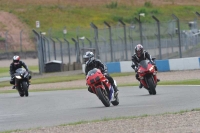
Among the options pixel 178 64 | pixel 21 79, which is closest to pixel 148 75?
pixel 21 79

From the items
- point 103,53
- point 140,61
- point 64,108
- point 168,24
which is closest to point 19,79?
point 140,61

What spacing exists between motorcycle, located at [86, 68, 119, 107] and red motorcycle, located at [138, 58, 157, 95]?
309cm

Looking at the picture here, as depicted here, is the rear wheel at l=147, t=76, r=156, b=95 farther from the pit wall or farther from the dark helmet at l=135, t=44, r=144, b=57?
the pit wall

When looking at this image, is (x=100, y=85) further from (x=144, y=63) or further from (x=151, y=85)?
(x=144, y=63)

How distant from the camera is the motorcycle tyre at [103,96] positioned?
16859 millimetres

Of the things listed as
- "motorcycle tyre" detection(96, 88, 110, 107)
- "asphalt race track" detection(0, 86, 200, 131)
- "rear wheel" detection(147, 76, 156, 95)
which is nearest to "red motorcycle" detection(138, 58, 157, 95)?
"rear wheel" detection(147, 76, 156, 95)

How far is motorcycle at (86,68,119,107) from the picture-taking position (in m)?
16.9

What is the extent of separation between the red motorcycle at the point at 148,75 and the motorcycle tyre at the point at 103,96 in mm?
3268

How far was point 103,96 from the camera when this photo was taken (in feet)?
55.4

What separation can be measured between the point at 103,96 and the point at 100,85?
269 millimetres

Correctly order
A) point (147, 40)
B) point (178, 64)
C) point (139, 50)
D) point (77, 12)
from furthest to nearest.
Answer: point (77, 12)
point (147, 40)
point (178, 64)
point (139, 50)

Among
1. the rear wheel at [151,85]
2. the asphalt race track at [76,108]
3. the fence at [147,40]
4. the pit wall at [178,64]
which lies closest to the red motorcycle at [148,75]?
the rear wheel at [151,85]

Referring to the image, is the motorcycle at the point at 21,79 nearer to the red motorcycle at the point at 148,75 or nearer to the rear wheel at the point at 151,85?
the red motorcycle at the point at 148,75

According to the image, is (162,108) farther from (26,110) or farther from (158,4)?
(158,4)
